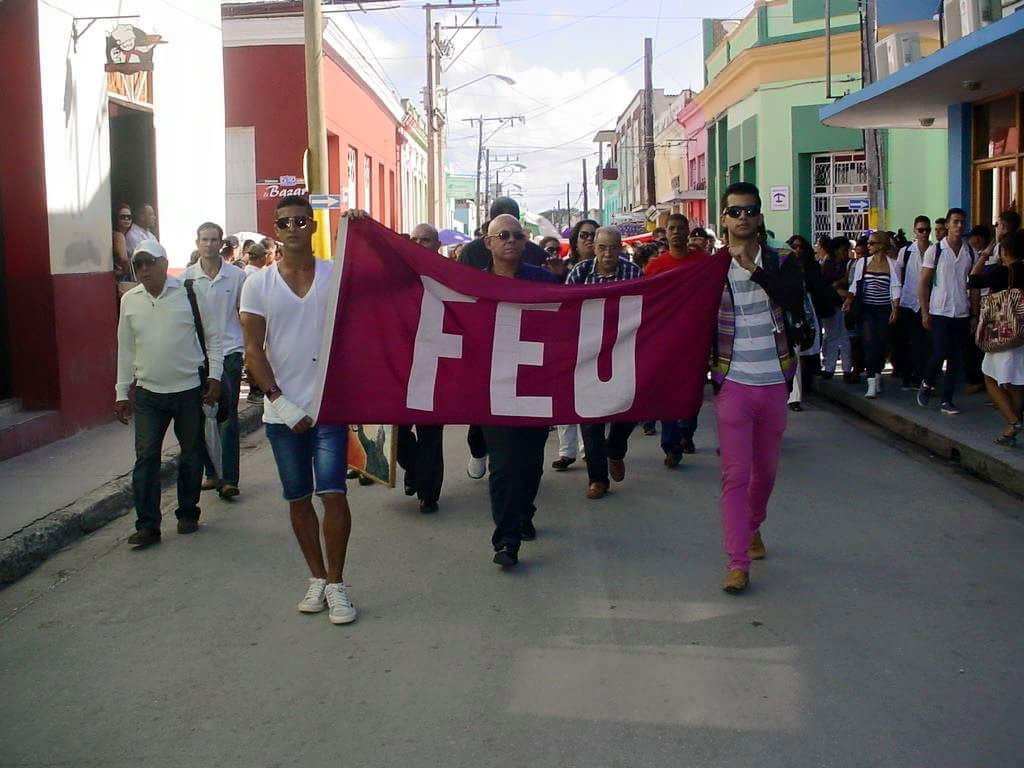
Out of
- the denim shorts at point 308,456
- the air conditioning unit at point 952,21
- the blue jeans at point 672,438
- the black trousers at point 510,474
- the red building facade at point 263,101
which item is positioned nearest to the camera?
the denim shorts at point 308,456

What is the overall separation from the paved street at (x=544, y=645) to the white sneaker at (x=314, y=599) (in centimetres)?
6

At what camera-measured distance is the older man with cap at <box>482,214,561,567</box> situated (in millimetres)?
6457

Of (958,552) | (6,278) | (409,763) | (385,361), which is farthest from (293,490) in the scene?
(6,278)

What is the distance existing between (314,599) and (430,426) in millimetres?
2109

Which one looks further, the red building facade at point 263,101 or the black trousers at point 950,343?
the red building facade at point 263,101

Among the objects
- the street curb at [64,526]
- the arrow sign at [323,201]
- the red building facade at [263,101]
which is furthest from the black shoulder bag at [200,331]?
the red building facade at [263,101]

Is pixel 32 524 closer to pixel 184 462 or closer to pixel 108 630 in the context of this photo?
pixel 184 462

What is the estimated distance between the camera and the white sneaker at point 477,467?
9109 mm

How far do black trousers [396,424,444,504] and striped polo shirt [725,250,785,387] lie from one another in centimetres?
247

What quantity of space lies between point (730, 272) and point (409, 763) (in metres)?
3.03

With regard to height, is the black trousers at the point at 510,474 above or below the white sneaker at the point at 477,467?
above

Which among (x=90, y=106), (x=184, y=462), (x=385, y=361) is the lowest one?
(x=184, y=462)

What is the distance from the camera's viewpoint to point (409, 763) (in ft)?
13.1

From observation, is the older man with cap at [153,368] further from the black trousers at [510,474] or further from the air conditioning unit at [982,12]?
the air conditioning unit at [982,12]
